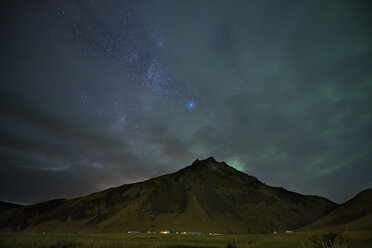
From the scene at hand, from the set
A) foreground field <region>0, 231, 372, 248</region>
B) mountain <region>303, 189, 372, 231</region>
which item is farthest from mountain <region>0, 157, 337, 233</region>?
foreground field <region>0, 231, 372, 248</region>

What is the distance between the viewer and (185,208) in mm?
134750

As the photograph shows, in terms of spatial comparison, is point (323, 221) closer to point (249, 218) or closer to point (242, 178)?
point (249, 218)

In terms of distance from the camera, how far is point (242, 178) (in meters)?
188

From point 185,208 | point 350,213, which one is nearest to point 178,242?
point 185,208

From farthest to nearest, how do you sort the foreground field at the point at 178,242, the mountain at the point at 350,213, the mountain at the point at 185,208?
the mountain at the point at 185,208, the mountain at the point at 350,213, the foreground field at the point at 178,242

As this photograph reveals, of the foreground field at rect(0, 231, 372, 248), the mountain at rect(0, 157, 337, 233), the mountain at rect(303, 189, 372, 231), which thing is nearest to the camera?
the foreground field at rect(0, 231, 372, 248)

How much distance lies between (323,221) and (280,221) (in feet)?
82.7

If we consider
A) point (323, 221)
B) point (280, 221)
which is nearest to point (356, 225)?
point (323, 221)

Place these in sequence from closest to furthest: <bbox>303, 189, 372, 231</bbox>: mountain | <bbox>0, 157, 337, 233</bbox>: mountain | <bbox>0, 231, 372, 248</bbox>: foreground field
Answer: <bbox>0, 231, 372, 248</bbox>: foreground field, <bbox>303, 189, 372, 231</bbox>: mountain, <bbox>0, 157, 337, 233</bbox>: mountain

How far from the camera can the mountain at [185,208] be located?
125m

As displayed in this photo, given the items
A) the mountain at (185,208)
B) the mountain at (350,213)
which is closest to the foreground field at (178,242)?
the mountain at (185,208)

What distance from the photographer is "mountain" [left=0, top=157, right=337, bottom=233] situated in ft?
410

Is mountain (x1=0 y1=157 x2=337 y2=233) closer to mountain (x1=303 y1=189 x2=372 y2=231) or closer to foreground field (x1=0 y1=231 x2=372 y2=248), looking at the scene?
mountain (x1=303 y1=189 x2=372 y2=231)

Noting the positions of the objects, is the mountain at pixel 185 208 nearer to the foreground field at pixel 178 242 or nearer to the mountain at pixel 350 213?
the mountain at pixel 350 213
